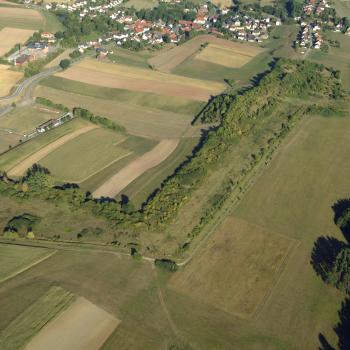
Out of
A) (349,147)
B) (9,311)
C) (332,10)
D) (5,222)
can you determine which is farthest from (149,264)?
(332,10)

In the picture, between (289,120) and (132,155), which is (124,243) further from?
(289,120)

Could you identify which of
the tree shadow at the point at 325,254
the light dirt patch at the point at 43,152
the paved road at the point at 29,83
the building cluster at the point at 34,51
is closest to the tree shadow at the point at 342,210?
the tree shadow at the point at 325,254

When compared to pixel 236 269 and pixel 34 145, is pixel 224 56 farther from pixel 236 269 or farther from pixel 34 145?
pixel 236 269

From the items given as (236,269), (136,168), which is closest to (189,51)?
(136,168)

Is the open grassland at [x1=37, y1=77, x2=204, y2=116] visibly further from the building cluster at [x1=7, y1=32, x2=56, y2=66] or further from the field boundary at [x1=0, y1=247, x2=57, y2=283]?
the field boundary at [x1=0, y1=247, x2=57, y2=283]

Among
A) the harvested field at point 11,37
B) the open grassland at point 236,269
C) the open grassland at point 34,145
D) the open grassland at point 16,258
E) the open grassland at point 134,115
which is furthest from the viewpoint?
the harvested field at point 11,37

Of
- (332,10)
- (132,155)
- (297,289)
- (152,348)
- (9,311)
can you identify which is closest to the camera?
(152,348)

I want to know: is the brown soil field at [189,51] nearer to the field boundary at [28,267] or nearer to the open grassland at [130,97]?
the open grassland at [130,97]
